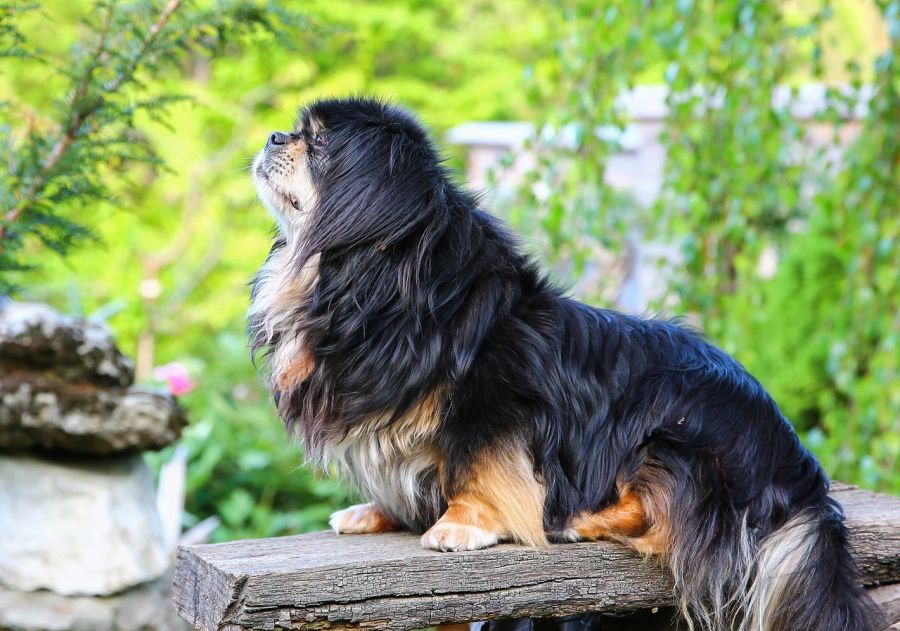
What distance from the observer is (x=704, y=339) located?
2613mm

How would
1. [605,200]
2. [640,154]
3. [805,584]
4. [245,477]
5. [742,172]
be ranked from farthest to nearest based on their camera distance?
[640,154] < [245,477] < [605,200] < [742,172] < [805,584]

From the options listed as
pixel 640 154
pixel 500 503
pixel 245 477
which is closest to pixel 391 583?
pixel 500 503

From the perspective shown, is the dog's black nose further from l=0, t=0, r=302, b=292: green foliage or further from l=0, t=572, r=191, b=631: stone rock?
l=0, t=572, r=191, b=631: stone rock

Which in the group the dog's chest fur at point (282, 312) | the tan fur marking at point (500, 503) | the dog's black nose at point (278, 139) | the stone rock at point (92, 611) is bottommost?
the stone rock at point (92, 611)

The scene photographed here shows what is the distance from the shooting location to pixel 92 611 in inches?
148

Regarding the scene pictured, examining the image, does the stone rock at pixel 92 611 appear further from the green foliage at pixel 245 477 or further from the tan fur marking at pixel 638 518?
the tan fur marking at pixel 638 518

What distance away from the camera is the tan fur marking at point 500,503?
2182 millimetres

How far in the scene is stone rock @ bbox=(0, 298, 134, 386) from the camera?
12.1 feet

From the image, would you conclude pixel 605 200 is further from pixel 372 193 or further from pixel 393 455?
pixel 393 455

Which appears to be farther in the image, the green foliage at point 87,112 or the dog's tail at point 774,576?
the green foliage at point 87,112

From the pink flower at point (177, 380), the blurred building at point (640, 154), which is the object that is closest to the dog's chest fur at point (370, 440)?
the pink flower at point (177, 380)

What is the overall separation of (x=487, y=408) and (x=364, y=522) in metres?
0.47

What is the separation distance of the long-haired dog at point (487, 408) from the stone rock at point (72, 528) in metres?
1.78

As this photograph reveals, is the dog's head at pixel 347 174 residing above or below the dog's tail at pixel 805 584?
above
